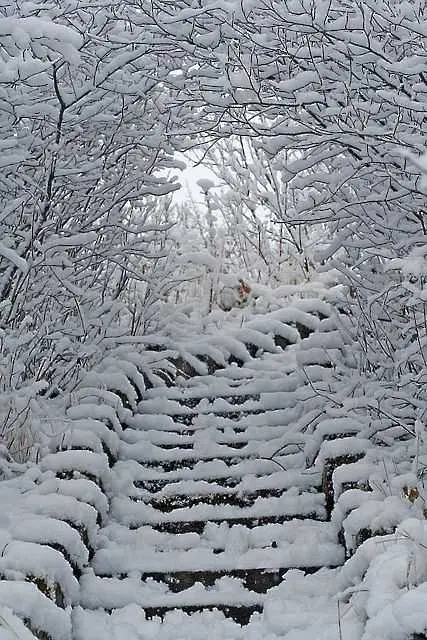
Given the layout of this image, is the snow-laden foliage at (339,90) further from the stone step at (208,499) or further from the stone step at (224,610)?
the stone step at (224,610)

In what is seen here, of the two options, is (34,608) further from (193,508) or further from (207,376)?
(207,376)

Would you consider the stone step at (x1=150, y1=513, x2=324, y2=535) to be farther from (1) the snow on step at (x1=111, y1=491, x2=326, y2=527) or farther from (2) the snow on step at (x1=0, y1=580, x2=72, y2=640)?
(2) the snow on step at (x1=0, y1=580, x2=72, y2=640)

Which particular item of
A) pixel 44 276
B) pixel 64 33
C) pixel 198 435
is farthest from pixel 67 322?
pixel 64 33

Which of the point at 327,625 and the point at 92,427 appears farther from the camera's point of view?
the point at 92,427

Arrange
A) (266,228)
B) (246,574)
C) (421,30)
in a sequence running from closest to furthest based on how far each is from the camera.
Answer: (421,30), (246,574), (266,228)

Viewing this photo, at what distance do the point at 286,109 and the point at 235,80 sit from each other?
70 cm

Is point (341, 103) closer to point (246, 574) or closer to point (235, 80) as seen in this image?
point (235, 80)

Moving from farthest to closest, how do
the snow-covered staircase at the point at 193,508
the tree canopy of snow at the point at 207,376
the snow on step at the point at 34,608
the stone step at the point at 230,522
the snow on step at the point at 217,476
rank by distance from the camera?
the snow on step at the point at 217,476 → the stone step at the point at 230,522 → the snow-covered staircase at the point at 193,508 → the tree canopy of snow at the point at 207,376 → the snow on step at the point at 34,608

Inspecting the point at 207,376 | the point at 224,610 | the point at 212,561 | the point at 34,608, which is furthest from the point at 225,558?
the point at 207,376

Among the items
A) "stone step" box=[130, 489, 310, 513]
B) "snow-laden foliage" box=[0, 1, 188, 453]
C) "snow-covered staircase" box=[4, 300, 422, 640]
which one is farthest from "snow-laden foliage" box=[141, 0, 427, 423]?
"stone step" box=[130, 489, 310, 513]

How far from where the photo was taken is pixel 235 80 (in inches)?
112

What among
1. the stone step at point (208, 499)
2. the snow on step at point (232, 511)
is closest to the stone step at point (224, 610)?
the snow on step at point (232, 511)

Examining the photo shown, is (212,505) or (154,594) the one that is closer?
(154,594)

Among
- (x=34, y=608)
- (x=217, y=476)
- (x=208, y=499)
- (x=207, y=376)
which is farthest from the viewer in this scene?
(x=207, y=376)
